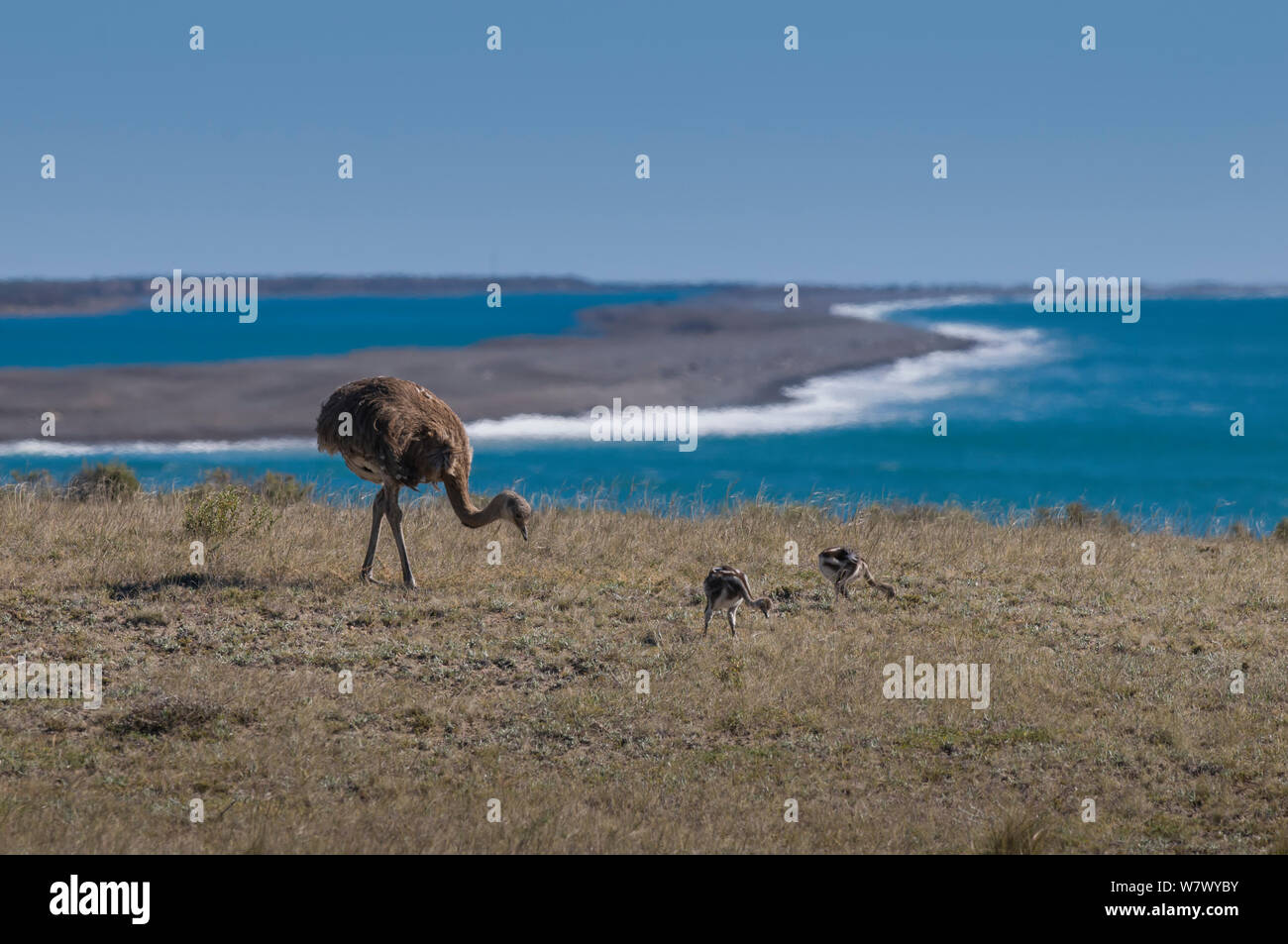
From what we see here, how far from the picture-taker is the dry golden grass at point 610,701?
1022 cm

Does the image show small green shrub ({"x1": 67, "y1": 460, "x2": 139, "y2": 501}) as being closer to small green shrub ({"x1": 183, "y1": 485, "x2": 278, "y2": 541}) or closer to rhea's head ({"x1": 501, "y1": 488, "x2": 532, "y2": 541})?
small green shrub ({"x1": 183, "y1": 485, "x2": 278, "y2": 541})

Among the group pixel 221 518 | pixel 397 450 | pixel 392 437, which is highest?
pixel 392 437

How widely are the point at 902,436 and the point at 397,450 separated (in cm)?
9136

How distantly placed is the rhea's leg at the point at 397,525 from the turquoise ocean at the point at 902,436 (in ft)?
94.1

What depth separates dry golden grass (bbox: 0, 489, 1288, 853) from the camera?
402 inches

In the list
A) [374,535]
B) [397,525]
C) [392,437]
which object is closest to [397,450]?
[392,437]

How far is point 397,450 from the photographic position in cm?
1614

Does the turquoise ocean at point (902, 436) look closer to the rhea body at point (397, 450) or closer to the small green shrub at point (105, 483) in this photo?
the small green shrub at point (105, 483)

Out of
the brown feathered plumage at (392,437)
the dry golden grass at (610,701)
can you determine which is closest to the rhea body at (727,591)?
the dry golden grass at (610,701)

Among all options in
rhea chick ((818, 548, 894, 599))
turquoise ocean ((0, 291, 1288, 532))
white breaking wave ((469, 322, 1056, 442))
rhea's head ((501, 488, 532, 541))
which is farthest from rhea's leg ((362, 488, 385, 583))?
white breaking wave ((469, 322, 1056, 442))

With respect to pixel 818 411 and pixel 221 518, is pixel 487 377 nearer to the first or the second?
pixel 818 411

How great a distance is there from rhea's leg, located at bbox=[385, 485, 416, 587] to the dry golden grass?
0.25 meters
